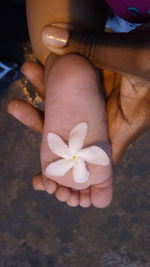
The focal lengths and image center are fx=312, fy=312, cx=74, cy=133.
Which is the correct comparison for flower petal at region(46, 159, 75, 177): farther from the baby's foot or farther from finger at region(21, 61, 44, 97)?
finger at region(21, 61, 44, 97)

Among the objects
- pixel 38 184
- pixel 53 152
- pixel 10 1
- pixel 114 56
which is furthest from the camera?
pixel 10 1

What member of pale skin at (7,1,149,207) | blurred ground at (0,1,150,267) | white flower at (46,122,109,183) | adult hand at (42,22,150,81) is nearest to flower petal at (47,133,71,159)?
white flower at (46,122,109,183)

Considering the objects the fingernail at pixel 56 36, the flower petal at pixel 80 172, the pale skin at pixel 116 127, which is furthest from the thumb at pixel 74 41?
the flower petal at pixel 80 172

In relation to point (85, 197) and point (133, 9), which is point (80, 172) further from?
point (133, 9)

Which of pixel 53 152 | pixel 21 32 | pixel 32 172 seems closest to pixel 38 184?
pixel 53 152

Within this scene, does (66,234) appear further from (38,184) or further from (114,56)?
(114,56)

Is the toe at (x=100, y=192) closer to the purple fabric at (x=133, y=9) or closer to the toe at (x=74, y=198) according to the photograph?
the toe at (x=74, y=198)

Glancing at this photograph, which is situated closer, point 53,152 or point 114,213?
point 53,152
